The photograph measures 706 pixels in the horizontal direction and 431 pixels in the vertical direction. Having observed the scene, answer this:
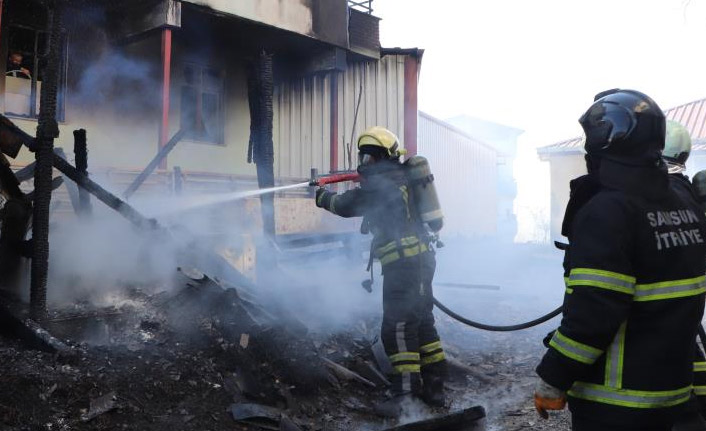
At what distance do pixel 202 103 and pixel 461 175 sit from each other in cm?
1323

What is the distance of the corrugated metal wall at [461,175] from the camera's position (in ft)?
62.0

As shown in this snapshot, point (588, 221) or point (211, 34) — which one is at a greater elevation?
point (211, 34)

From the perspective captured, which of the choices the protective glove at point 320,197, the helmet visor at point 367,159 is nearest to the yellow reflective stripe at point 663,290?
the helmet visor at point 367,159

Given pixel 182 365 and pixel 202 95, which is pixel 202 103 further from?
pixel 182 365

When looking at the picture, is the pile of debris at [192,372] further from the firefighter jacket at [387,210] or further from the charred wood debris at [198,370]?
the firefighter jacket at [387,210]

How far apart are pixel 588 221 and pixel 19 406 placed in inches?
115

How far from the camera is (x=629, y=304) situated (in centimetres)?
171

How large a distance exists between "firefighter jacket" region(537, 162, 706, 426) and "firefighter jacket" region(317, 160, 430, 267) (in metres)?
2.39

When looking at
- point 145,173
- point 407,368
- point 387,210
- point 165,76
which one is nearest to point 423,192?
point 387,210

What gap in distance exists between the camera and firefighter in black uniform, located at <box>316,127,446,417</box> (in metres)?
4.07

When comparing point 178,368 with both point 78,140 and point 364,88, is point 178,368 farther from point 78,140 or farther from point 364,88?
point 364,88

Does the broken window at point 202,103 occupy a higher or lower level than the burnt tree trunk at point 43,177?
higher

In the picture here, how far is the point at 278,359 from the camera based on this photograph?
156 inches

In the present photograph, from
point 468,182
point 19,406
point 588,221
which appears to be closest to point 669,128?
point 588,221
